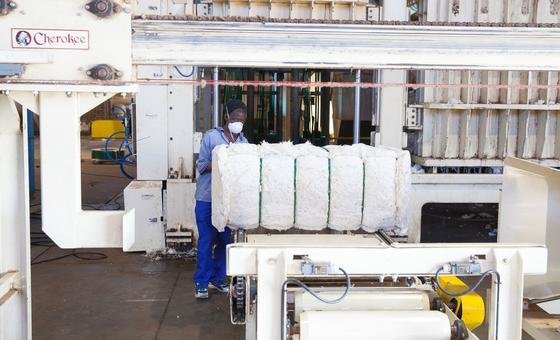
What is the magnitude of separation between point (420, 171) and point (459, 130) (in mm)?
521

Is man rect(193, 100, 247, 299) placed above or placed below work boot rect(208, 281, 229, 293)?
above

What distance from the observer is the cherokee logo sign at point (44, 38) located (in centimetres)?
208

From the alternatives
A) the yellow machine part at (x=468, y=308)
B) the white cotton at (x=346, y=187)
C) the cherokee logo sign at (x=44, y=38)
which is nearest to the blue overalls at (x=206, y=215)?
the white cotton at (x=346, y=187)

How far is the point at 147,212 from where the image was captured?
18.7 ft

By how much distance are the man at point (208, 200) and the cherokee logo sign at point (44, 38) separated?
2.46m

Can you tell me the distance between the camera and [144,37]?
219cm

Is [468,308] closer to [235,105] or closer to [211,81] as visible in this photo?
[211,81]

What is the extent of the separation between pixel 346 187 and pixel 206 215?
165cm

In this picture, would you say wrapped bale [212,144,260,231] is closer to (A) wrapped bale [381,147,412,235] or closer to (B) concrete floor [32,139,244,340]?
(A) wrapped bale [381,147,412,235]

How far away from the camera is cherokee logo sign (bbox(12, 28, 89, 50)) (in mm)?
2080

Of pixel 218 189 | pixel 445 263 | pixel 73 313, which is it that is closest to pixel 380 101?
pixel 218 189

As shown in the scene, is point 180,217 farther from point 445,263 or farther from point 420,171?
point 445,263

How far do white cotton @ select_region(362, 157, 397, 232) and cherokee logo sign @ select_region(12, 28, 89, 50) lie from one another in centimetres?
170

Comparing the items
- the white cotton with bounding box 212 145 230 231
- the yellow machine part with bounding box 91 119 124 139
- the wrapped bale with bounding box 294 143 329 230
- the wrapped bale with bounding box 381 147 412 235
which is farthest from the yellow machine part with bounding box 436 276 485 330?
the yellow machine part with bounding box 91 119 124 139
